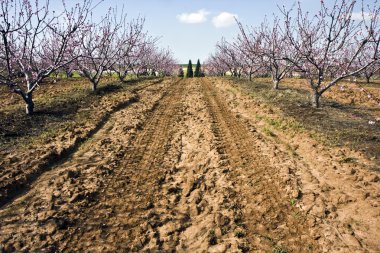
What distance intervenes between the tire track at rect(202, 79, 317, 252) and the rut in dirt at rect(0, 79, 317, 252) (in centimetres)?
2

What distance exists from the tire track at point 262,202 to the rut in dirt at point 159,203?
0.02 m

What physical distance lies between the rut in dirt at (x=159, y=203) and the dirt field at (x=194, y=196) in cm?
2

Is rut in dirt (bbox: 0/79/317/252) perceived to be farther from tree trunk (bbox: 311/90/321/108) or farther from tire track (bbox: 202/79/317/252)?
tree trunk (bbox: 311/90/321/108)

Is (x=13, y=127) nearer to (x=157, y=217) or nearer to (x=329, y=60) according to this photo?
(x=157, y=217)

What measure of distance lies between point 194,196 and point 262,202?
1.35m

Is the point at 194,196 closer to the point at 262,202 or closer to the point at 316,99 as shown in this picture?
the point at 262,202

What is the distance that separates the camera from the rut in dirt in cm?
478

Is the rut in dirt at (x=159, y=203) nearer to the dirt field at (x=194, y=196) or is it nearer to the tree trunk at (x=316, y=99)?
the dirt field at (x=194, y=196)

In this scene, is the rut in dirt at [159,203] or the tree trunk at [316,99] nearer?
the rut in dirt at [159,203]

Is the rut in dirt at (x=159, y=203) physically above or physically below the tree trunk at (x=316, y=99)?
below

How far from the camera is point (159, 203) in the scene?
5898 millimetres

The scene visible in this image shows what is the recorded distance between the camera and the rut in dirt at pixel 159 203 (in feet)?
15.7

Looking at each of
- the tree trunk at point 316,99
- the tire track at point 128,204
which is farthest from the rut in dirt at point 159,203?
the tree trunk at point 316,99

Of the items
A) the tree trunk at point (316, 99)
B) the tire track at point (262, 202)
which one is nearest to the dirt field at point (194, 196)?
the tire track at point (262, 202)
